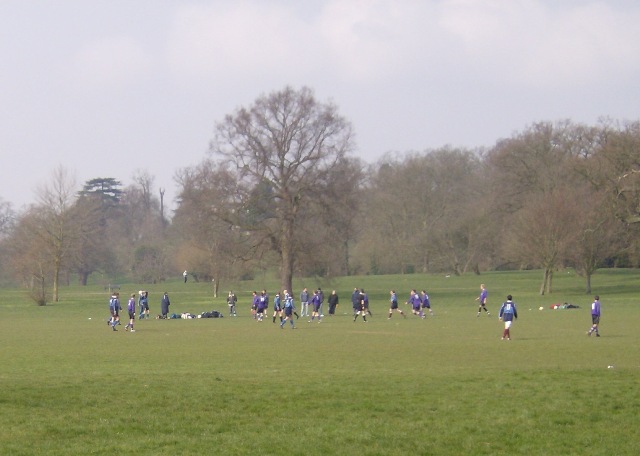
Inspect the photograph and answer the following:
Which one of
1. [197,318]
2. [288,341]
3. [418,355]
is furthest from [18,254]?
[418,355]

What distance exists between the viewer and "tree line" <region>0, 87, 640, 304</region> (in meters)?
64.1

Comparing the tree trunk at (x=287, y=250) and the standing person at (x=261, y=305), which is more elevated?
the tree trunk at (x=287, y=250)

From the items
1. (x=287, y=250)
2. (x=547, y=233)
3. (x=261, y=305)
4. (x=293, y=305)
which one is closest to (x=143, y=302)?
(x=261, y=305)

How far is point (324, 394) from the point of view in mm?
16953

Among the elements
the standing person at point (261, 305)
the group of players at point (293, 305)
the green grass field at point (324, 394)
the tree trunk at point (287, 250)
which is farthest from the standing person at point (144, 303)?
the tree trunk at point (287, 250)

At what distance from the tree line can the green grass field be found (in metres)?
30.8

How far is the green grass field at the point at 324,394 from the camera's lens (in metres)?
13.5

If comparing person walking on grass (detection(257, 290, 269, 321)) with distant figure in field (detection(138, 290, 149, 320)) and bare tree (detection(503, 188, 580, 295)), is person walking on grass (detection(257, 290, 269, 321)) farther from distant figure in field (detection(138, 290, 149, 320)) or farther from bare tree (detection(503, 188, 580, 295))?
bare tree (detection(503, 188, 580, 295))

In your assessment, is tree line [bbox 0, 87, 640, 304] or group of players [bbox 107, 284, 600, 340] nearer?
group of players [bbox 107, 284, 600, 340]

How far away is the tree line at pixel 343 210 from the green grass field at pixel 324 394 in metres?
30.8

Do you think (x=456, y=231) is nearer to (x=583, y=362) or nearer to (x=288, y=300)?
(x=288, y=300)

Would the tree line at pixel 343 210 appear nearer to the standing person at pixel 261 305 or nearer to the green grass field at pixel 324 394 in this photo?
the standing person at pixel 261 305

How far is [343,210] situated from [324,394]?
159 ft

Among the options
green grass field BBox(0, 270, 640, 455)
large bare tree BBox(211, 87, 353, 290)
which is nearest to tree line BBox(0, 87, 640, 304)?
large bare tree BBox(211, 87, 353, 290)
